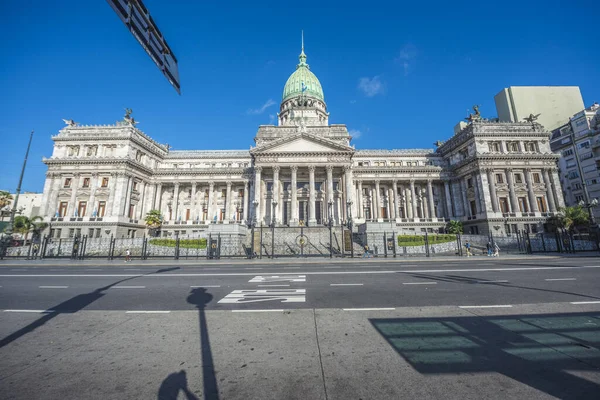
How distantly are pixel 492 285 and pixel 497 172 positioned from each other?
41210 millimetres

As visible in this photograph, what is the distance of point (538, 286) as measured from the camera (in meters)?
8.84

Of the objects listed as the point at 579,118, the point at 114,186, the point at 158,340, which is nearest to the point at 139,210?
the point at 114,186

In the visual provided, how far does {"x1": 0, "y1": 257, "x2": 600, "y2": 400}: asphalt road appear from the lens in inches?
114

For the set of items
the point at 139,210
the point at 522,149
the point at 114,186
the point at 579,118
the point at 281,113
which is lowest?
the point at 139,210

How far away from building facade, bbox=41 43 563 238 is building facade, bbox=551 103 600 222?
10.5 m

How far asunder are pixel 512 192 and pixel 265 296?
46705 millimetres

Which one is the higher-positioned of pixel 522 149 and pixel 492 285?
pixel 522 149

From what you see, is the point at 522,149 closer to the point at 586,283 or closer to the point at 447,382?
the point at 586,283

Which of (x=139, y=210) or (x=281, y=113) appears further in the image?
(x=281, y=113)

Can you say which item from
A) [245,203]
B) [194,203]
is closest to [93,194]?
[194,203]

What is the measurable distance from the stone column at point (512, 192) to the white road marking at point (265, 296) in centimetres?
4481

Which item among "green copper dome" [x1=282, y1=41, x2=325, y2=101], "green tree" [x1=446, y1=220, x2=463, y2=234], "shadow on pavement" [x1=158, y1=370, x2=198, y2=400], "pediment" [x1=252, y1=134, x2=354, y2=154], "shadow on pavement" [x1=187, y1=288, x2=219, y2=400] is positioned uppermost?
"green copper dome" [x1=282, y1=41, x2=325, y2=101]

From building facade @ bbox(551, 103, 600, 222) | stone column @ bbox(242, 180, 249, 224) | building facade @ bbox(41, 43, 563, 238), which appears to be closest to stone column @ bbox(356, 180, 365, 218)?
building facade @ bbox(41, 43, 563, 238)

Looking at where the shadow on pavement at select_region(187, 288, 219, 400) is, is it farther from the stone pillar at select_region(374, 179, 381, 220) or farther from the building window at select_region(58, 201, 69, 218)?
the building window at select_region(58, 201, 69, 218)
